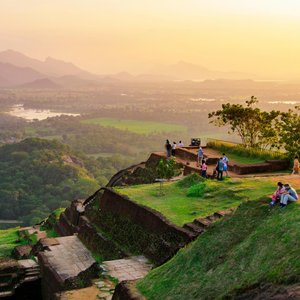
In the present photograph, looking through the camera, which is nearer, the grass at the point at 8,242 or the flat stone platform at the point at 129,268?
the flat stone platform at the point at 129,268

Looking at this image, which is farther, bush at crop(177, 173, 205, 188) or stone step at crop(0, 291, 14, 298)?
bush at crop(177, 173, 205, 188)

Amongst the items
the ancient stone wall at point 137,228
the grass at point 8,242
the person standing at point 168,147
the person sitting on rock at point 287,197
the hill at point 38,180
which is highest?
the person sitting on rock at point 287,197

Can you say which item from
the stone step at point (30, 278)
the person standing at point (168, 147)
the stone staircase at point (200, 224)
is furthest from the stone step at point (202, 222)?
the person standing at point (168, 147)

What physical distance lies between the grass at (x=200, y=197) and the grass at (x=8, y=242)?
19.2 ft

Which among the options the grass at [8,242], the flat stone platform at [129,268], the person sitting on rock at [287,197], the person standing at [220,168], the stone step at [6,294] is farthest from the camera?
the grass at [8,242]

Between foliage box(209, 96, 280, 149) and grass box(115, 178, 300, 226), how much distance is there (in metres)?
9.62

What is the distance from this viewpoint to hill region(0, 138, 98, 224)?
54.8 metres

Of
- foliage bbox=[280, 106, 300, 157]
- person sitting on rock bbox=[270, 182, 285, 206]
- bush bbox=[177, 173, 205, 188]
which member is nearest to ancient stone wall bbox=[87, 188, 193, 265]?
person sitting on rock bbox=[270, 182, 285, 206]

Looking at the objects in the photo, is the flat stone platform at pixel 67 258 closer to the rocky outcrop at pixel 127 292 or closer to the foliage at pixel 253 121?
the rocky outcrop at pixel 127 292

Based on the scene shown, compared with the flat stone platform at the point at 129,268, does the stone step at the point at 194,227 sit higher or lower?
higher

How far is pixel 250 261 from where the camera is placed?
8.61 meters

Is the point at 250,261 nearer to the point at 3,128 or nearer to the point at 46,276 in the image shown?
the point at 46,276

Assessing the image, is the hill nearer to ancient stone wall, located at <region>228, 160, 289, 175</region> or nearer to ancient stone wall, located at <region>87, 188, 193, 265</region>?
ancient stone wall, located at <region>228, 160, 289, 175</region>

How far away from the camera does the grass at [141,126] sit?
13588 centimetres
